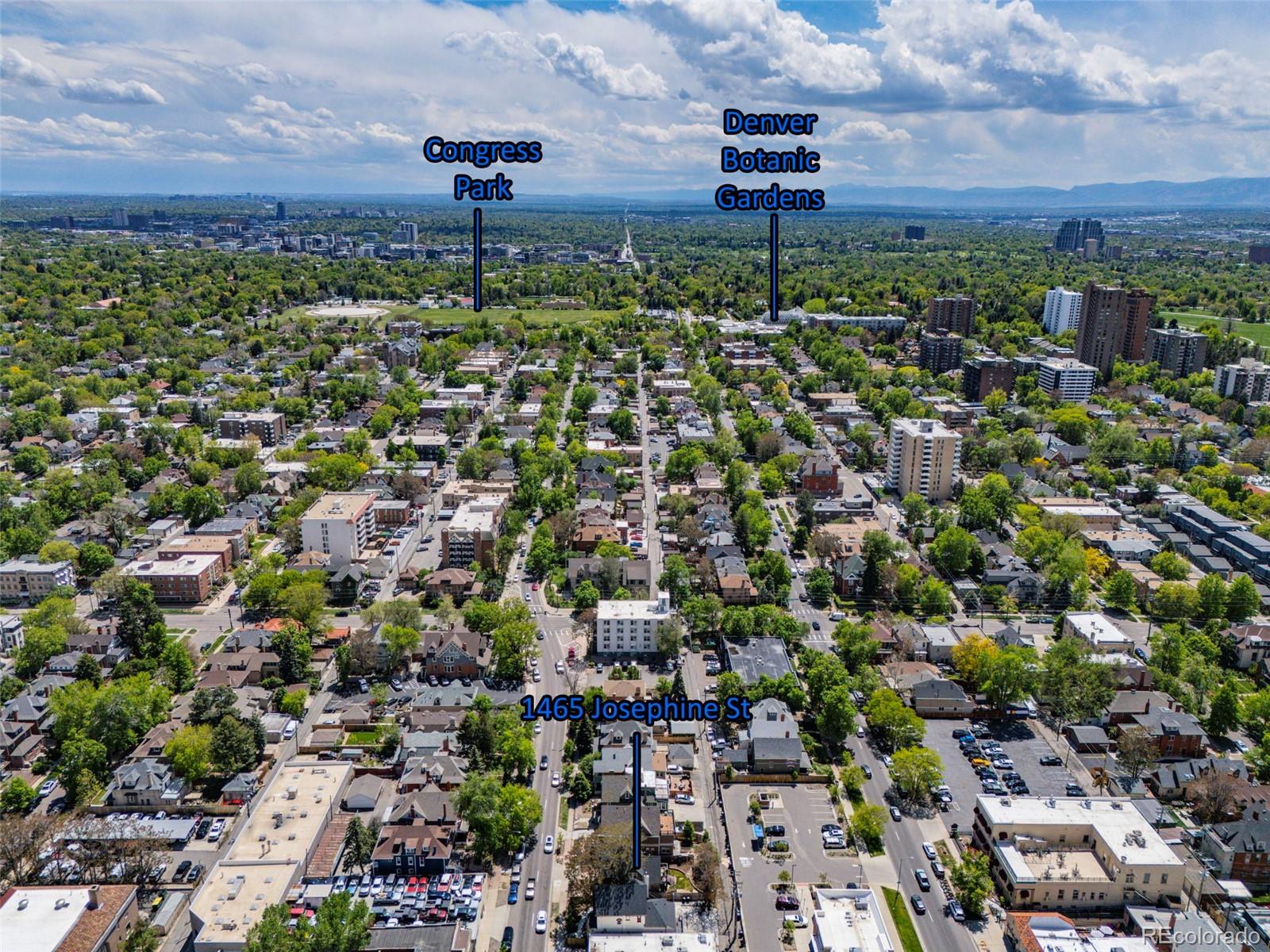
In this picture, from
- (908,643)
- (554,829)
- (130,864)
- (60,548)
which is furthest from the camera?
(60,548)

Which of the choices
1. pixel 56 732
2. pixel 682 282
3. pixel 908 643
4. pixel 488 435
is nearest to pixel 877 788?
pixel 908 643

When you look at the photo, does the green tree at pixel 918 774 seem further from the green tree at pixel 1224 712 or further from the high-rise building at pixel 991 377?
the high-rise building at pixel 991 377

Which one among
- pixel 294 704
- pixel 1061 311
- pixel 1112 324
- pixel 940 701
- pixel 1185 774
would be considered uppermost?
pixel 1112 324

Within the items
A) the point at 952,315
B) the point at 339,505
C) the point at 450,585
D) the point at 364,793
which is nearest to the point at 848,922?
the point at 364,793

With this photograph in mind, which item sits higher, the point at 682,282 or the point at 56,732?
the point at 682,282

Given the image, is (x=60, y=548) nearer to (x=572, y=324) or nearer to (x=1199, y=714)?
(x=1199, y=714)

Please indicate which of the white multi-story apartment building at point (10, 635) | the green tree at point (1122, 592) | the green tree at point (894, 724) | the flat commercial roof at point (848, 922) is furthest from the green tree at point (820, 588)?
the white multi-story apartment building at point (10, 635)

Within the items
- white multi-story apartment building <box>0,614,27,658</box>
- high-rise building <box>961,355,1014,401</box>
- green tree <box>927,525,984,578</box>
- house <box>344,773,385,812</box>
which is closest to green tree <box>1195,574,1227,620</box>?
green tree <box>927,525,984,578</box>

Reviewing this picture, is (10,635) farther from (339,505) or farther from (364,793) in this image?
(364,793)
